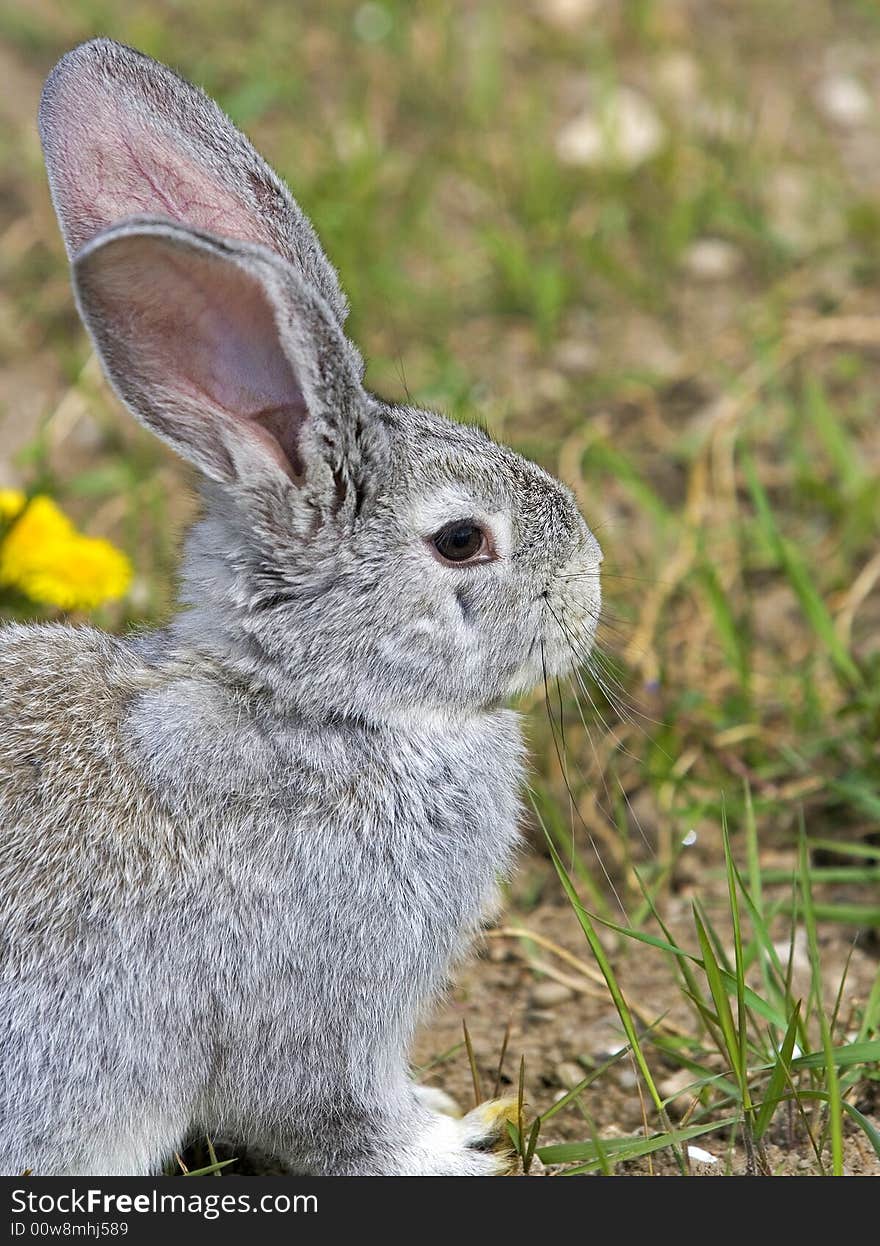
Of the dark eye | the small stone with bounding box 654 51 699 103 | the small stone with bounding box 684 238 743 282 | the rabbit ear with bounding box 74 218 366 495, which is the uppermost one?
the small stone with bounding box 654 51 699 103

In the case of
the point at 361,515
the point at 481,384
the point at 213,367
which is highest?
the point at 481,384

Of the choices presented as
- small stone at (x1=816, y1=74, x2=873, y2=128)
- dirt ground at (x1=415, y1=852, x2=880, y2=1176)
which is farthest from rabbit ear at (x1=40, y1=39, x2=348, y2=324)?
small stone at (x1=816, y1=74, x2=873, y2=128)

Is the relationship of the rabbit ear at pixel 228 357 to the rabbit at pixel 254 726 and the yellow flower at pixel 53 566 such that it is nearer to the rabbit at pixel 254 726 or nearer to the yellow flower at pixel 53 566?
the rabbit at pixel 254 726

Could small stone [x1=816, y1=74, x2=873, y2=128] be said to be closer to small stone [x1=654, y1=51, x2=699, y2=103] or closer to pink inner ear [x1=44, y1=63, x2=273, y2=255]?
small stone [x1=654, y1=51, x2=699, y2=103]

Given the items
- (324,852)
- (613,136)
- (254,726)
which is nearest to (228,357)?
(254,726)

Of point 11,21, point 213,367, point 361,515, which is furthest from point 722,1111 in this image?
point 11,21

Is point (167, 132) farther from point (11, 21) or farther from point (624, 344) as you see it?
point (11, 21)

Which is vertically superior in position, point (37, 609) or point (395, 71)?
point (395, 71)

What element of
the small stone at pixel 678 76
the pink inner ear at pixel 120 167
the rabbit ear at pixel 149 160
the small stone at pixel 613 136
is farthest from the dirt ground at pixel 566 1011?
the small stone at pixel 678 76
